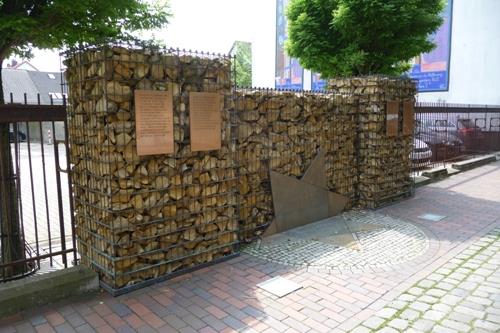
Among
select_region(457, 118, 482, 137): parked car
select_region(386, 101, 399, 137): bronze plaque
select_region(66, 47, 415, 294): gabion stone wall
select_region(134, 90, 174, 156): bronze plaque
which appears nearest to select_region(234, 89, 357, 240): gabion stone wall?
select_region(66, 47, 415, 294): gabion stone wall

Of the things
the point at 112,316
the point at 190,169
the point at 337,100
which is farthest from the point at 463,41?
the point at 112,316

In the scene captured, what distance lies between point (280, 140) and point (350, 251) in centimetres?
188

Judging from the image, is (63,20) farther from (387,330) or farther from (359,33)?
(359,33)

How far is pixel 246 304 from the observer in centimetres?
380

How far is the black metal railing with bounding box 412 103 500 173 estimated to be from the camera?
35.2ft

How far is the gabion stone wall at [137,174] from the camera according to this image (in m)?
3.87

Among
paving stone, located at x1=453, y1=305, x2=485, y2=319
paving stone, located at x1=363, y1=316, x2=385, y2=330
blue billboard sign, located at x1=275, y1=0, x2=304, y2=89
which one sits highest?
blue billboard sign, located at x1=275, y1=0, x2=304, y2=89

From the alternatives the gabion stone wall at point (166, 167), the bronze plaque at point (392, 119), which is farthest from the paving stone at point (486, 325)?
the bronze plaque at point (392, 119)

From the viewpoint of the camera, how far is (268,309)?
146 inches

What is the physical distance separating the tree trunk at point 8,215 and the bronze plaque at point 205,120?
202 cm

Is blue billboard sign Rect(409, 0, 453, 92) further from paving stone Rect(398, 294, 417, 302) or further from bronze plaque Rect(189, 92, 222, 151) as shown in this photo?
paving stone Rect(398, 294, 417, 302)

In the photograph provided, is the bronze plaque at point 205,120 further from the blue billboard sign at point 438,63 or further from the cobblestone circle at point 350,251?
the blue billboard sign at point 438,63

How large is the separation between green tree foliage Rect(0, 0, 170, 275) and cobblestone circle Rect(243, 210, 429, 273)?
2.84 metres

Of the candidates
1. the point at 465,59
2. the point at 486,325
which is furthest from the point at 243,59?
the point at 486,325
